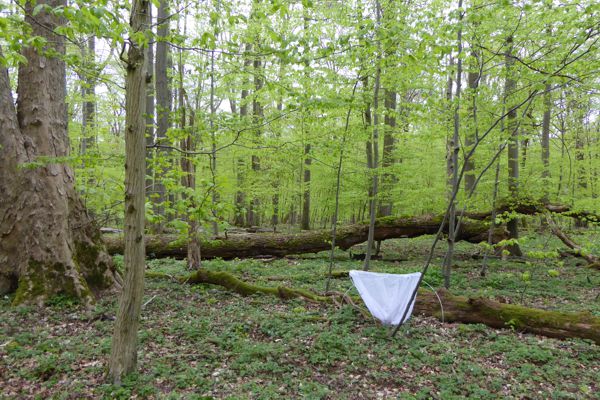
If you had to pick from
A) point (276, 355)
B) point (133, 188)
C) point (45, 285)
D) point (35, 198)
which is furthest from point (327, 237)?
point (133, 188)

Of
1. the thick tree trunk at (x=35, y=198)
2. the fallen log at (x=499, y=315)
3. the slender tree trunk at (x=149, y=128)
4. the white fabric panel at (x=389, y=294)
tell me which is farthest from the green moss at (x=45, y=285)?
the white fabric panel at (x=389, y=294)

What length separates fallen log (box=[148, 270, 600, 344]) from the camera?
4.39 metres

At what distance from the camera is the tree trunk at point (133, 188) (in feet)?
9.33

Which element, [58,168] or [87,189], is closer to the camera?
[87,189]

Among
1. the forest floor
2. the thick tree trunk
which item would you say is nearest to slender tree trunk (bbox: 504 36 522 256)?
the forest floor

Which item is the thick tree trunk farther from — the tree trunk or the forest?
the tree trunk

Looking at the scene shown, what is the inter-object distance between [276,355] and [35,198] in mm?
3794

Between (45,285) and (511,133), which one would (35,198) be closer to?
(45,285)

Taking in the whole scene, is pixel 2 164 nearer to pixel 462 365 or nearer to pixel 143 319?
pixel 143 319

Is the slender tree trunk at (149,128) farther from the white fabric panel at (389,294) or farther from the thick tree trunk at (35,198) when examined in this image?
the white fabric panel at (389,294)

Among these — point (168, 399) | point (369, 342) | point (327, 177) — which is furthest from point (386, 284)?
point (327, 177)

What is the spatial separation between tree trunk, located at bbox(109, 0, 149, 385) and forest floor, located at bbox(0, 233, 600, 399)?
19.6 inches

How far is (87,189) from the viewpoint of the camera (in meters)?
3.39

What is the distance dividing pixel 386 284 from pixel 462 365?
4.04 feet
